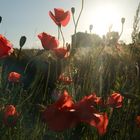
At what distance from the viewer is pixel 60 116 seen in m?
1.49

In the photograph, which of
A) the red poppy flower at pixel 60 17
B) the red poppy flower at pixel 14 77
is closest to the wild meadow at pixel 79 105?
the red poppy flower at pixel 60 17

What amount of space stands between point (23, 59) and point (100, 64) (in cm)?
401

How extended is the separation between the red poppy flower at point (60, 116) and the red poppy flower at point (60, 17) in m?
1.76

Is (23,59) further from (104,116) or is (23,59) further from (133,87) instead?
(104,116)

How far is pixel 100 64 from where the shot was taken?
3000 millimetres

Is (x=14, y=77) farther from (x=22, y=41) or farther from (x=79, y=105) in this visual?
(x=79, y=105)

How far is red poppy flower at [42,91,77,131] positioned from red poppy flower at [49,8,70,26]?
1.76 m

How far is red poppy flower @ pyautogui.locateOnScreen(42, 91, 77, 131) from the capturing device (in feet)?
4.75

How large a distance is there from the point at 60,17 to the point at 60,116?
6.16 ft

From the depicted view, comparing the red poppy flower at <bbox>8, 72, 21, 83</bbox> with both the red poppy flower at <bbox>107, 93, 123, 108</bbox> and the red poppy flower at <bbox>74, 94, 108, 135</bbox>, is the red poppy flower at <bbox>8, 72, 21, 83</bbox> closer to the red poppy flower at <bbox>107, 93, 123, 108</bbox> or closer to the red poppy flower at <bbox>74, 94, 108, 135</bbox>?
the red poppy flower at <bbox>107, 93, 123, 108</bbox>

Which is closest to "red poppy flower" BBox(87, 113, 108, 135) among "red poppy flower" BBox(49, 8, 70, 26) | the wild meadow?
the wild meadow

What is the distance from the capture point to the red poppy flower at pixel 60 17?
3243mm

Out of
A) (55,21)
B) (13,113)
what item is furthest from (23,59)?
(13,113)

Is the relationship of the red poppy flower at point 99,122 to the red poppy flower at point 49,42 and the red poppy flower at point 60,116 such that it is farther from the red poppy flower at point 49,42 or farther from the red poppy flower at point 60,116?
the red poppy flower at point 49,42
